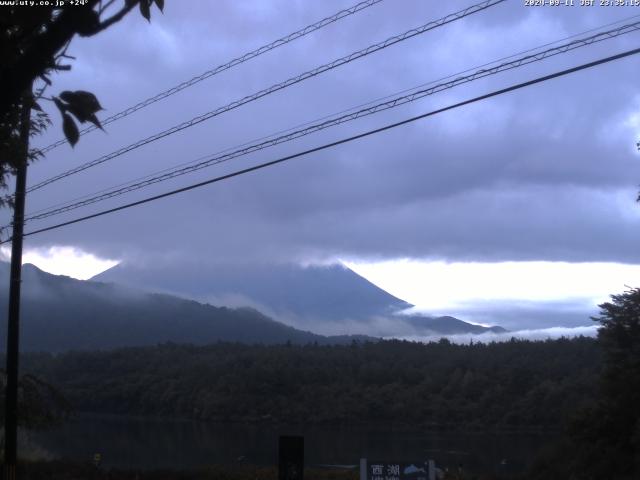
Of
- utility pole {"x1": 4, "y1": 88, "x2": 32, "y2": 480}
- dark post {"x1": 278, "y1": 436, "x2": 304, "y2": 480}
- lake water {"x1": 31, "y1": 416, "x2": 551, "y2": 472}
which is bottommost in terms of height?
lake water {"x1": 31, "y1": 416, "x2": 551, "y2": 472}

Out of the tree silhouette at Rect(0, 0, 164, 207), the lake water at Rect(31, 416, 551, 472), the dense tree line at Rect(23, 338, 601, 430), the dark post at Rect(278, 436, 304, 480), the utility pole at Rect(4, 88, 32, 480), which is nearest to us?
the tree silhouette at Rect(0, 0, 164, 207)

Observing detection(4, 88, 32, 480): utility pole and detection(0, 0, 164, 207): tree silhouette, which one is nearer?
detection(0, 0, 164, 207): tree silhouette

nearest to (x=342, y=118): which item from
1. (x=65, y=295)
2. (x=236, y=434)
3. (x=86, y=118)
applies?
(x=86, y=118)

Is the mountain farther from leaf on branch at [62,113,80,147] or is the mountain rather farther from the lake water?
leaf on branch at [62,113,80,147]

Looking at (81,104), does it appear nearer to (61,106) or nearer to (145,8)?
(61,106)

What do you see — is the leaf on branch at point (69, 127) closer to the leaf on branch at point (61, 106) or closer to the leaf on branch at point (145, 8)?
the leaf on branch at point (61, 106)

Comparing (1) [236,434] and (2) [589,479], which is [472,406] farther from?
(2) [589,479]

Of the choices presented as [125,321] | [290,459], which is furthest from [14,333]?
[125,321]

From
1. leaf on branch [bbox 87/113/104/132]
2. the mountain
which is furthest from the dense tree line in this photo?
leaf on branch [bbox 87/113/104/132]
